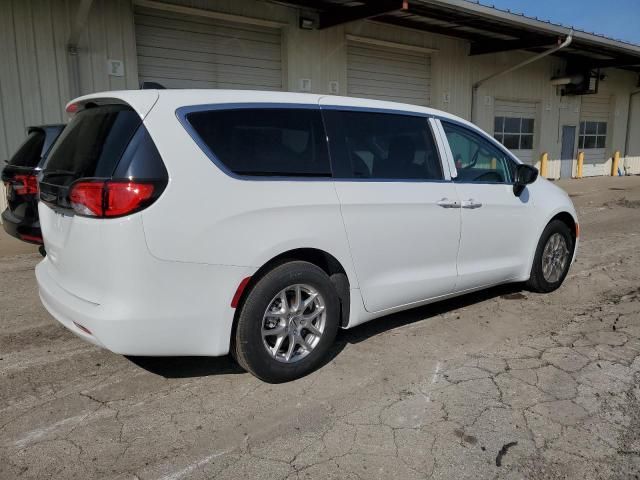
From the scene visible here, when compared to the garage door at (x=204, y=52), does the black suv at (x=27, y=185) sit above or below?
below

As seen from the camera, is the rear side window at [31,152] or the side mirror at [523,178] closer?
the side mirror at [523,178]

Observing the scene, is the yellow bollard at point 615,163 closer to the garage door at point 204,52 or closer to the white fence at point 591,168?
the white fence at point 591,168

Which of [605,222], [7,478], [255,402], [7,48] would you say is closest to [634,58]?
[605,222]

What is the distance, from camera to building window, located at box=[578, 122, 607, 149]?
21688mm

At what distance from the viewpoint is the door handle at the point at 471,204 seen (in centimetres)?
416

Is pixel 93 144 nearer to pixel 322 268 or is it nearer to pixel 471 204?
pixel 322 268

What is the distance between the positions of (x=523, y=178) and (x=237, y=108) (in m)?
2.79

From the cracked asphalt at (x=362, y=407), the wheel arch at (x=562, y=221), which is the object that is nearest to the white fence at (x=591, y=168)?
the wheel arch at (x=562, y=221)

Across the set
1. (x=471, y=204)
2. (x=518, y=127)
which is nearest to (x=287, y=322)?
(x=471, y=204)

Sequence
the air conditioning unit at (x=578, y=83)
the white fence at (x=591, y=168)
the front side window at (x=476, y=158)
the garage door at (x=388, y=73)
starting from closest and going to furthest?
the front side window at (x=476, y=158)
the garage door at (x=388, y=73)
the air conditioning unit at (x=578, y=83)
the white fence at (x=591, y=168)

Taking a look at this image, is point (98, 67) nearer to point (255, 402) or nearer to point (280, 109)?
point (280, 109)

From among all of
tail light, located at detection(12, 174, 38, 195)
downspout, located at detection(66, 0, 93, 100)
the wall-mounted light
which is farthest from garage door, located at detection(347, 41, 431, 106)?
tail light, located at detection(12, 174, 38, 195)

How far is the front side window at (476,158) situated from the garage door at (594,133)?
1933 cm

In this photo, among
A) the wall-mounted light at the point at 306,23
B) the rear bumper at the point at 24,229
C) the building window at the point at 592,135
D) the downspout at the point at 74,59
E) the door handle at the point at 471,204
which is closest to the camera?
the door handle at the point at 471,204
